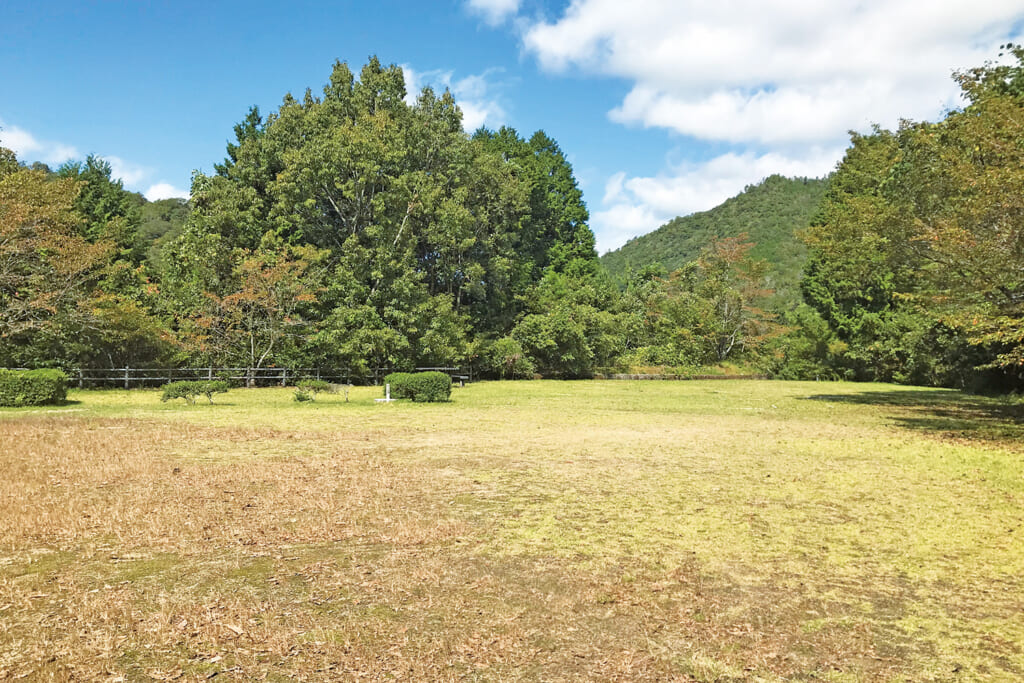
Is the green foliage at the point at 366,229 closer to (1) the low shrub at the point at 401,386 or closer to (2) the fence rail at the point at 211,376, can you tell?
(2) the fence rail at the point at 211,376

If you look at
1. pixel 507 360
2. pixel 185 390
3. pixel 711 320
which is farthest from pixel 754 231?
pixel 185 390

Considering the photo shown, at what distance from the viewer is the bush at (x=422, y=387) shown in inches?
803

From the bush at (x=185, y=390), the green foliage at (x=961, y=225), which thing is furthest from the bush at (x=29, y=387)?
the green foliage at (x=961, y=225)

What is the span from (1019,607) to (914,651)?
4.35ft

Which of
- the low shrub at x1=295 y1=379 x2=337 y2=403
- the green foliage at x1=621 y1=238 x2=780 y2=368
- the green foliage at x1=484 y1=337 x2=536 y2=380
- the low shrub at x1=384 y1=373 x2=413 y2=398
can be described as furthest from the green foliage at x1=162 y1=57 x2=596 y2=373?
the green foliage at x1=621 y1=238 x2=780 y2=368

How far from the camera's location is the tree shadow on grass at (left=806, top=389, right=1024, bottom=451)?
44.6 feet

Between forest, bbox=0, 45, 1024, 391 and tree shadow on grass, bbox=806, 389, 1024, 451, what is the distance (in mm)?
1675

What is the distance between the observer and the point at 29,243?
63.9ft

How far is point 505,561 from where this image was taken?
16.7 ft

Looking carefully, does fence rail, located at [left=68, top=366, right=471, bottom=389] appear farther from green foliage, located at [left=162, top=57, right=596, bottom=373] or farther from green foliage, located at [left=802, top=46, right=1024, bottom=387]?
green foliage, located at [left=802, top=46, right=1024, bottom=387]

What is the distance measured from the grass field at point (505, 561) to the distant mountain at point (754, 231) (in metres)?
53.5

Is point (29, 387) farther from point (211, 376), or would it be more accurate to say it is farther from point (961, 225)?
point (961, 225)

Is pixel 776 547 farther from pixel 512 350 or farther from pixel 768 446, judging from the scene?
pixel 512 350

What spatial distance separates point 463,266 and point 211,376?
1419 cm
